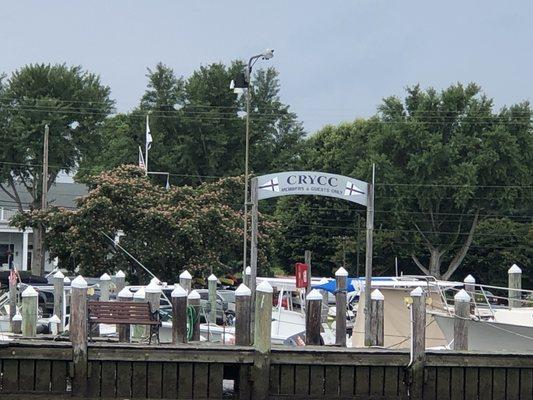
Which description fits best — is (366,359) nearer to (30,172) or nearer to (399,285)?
(399,285)

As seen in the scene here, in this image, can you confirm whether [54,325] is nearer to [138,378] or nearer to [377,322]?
[138,378]

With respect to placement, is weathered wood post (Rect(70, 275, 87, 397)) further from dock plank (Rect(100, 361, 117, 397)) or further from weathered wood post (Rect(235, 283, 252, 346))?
weathered wood post (Rect(235, 283, 252, 346))

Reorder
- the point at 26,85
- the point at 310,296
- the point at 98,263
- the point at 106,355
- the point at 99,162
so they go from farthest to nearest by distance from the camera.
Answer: the point at 99,162, the point at 26,85, the point at 98,263, the point at 310,296, the point at 106,355

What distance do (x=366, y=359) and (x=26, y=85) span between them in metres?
43.4

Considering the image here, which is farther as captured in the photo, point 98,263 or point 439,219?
point 439,219

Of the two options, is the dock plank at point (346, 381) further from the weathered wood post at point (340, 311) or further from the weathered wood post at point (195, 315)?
the weathered wood post at point (195, 315)

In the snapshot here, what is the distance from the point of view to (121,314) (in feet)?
52.3

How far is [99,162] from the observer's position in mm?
62688

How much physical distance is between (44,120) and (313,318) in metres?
38.2

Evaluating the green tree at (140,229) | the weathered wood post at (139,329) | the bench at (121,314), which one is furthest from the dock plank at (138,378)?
the green tree at (140,229)

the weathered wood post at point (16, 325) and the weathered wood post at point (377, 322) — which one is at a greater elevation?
the weathered wood post at point (377, 322)

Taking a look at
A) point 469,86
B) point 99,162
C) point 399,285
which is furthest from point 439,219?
point 399,285

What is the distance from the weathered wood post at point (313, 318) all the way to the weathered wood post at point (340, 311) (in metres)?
1.57

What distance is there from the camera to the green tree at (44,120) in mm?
51094
